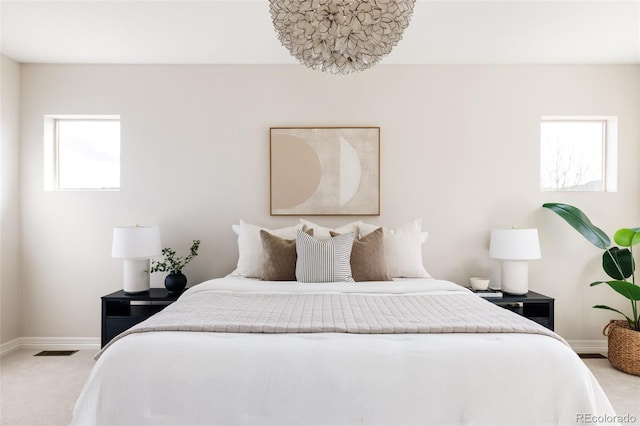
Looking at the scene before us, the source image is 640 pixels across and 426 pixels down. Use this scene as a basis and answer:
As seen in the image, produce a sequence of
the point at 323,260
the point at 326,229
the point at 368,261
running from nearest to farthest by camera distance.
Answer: the point at 323,260
the point at 368,261
the point at 326,229

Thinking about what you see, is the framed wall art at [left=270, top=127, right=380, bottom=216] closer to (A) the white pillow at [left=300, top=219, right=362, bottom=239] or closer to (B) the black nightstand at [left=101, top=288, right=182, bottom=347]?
(A) the white pillow at [left=300, top=219, right=362, bottom=239]

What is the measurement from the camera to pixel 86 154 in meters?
4.01

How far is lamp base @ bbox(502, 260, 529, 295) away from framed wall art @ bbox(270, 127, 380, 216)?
1.19m

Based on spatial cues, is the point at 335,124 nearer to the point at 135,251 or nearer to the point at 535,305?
the point at 135,251

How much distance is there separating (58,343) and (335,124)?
3.20 meters

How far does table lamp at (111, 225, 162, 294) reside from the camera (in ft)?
10.9

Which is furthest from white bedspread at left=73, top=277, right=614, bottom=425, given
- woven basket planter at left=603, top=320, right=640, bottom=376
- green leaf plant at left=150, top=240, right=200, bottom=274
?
woven basket planter at left=603, top=320, right=640, bottom=376

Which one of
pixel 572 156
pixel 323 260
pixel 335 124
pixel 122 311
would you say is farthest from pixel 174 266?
pixel 572 156

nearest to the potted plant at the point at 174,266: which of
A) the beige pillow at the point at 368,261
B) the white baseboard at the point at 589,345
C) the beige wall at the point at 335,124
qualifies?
the beige wall at the point at 335,124

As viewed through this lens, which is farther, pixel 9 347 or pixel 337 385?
pixel 9 347

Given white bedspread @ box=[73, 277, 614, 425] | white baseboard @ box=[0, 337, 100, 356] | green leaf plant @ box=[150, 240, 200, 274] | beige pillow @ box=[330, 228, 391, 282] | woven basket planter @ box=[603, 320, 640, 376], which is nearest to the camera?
white bedspread @ box=[73, 277, 614, 425]

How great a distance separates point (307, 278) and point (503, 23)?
2.32m

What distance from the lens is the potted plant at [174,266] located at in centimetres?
343

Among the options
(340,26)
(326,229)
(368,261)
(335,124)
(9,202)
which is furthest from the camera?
(335,124)
